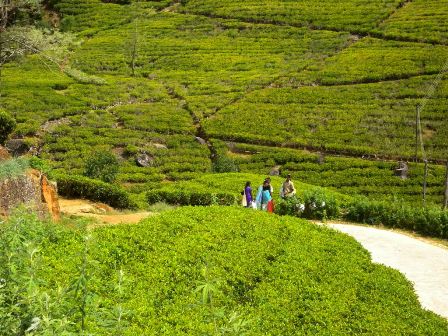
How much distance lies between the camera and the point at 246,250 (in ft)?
43.7

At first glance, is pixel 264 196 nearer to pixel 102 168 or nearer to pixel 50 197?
pixel 50 197

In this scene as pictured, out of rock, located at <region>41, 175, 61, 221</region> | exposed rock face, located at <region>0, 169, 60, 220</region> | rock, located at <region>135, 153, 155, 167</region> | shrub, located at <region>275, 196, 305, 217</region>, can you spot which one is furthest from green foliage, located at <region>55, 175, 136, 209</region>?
rock, located at <region>135, 153, 155, 167</region>

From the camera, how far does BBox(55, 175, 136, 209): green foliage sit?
2181 centimetres

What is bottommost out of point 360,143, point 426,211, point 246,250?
Result: point 360,143

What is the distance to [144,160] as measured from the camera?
143ft

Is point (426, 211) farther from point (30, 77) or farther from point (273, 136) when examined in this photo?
point (30, 77)

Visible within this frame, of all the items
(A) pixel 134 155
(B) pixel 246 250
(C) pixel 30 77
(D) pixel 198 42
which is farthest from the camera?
(D) pixel 198 42

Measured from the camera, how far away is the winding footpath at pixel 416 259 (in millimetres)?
13164

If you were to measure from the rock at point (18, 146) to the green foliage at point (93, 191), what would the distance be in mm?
20788

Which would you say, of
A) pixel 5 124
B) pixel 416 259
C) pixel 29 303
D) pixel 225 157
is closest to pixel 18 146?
pixel 225 157

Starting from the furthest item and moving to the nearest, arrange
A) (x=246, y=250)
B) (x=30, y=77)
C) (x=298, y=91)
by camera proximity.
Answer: (x=30, y=77)
(x=298, y=91)
(x=246, y=250)

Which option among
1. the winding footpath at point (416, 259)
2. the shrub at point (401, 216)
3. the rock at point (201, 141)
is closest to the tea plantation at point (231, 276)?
the winding footpath at point (416, 259)

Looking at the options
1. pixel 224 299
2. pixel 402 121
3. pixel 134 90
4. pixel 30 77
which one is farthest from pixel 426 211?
pixel 30 77

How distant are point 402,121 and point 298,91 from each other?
12597 mm
